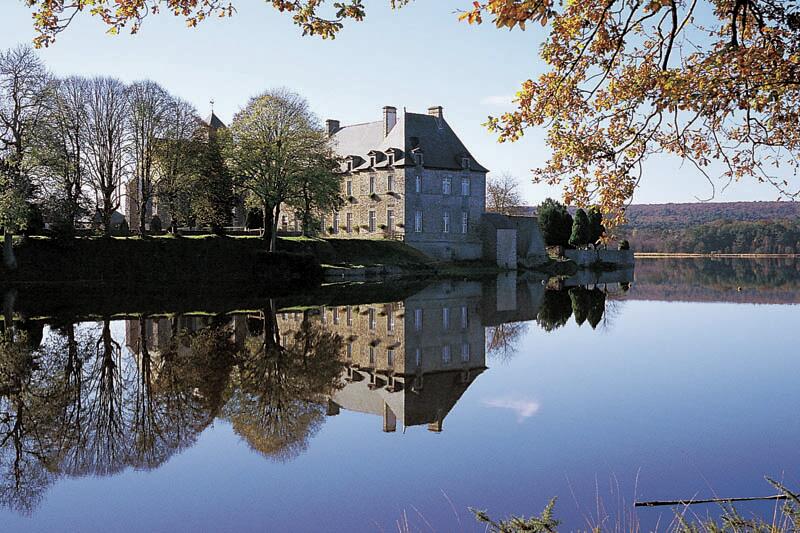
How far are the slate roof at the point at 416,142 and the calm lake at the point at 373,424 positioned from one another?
30.9 metres

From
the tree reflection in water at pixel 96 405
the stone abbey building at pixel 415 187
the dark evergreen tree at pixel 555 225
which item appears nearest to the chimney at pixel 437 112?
the stone abbey building at pixel 415 187

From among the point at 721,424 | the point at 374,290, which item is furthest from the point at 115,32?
the point at 374,290

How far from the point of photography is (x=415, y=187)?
149 ft

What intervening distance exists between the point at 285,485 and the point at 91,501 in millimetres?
1462

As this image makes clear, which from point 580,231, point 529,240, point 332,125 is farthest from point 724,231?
point 332,125

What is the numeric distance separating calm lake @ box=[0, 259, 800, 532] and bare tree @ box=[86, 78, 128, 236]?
18520 millimetres

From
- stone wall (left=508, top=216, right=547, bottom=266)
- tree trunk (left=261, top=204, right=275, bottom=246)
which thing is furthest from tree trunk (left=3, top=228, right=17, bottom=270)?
stone wall (left=508, top=216, right=547, bottom=266)

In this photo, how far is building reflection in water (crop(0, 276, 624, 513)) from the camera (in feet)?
22.8

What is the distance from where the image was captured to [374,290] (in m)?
27.0

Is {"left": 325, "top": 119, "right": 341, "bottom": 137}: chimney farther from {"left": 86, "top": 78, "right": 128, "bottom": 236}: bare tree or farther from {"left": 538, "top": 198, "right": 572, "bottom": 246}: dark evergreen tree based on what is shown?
{"left": 86, "top": 78, "right": 128, "bottom": 236}: bare tree

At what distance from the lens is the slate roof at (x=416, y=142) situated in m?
45.8

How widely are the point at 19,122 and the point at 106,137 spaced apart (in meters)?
4.68

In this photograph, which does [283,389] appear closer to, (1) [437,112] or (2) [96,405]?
(2) [96,405]

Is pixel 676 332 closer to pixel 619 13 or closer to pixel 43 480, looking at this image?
pixel 619 13
